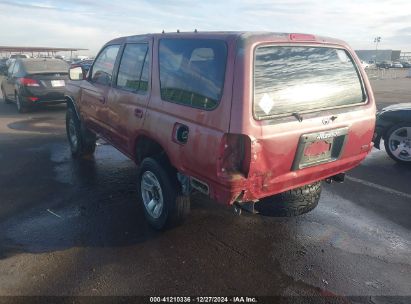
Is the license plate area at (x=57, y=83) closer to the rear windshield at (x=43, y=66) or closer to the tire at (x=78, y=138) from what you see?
the rear windshield at (x=43, y=66)

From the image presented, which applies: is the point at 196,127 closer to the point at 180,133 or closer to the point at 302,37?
the point at 180,133

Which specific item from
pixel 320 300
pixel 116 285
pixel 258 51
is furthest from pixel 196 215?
pixel 258 51

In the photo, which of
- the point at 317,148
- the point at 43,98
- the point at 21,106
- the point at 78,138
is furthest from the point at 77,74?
the point at 21,106

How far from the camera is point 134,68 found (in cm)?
415

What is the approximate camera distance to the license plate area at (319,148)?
307 centimetres

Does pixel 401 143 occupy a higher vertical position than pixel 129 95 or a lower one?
lower

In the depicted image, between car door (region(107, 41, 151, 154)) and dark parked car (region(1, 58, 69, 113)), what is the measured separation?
24.2ft

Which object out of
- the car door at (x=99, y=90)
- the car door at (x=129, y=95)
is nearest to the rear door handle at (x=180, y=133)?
the car door at (x=129, y=95)

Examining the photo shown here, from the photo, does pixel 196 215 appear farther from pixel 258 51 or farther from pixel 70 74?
pixel 70 74

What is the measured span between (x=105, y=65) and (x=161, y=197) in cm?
235

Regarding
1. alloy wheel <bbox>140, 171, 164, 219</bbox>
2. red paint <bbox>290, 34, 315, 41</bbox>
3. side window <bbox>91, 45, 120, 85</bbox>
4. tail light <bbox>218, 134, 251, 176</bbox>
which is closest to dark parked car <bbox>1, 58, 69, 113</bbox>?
side window <bbox>91, 45, 120, 85</bbox>

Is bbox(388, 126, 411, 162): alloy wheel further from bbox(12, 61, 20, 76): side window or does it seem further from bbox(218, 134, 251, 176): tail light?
bbox(12, 61, 20, 76): side window

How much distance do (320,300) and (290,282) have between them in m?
0.30

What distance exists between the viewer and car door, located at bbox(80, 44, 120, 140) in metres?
4.81
